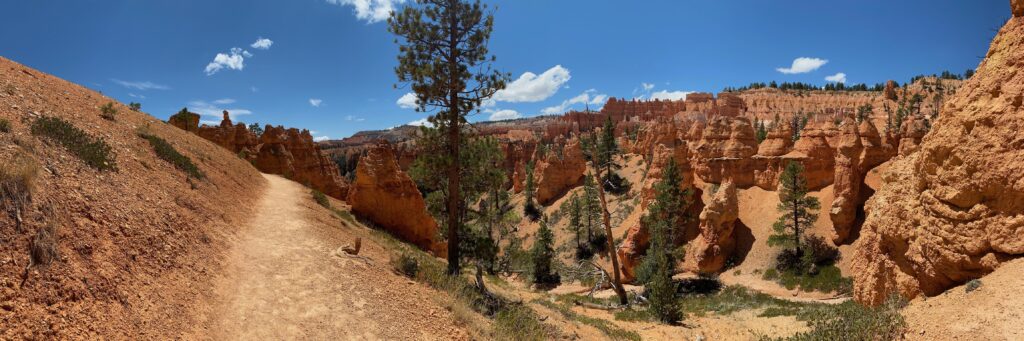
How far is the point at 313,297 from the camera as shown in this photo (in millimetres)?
7770

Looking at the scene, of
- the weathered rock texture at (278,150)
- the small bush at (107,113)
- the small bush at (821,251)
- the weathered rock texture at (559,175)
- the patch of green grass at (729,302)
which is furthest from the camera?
the weathered rock texture at (559,175)

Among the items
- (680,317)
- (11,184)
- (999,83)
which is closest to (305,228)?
(11,184)

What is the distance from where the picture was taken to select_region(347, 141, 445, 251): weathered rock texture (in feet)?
57.3

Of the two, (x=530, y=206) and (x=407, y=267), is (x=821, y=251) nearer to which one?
(x=407, y=267)

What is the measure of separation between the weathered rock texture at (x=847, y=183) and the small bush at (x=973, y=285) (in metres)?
24.4

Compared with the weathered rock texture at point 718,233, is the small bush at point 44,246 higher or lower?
higher

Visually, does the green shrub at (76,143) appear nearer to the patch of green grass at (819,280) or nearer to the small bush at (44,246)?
the small bush at (44,246)

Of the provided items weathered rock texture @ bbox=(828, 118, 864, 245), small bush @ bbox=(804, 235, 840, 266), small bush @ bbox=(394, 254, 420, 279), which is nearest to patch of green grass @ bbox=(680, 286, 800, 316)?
small bush @ bbox=(804, 235, 840, 266)

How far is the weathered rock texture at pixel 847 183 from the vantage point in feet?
85.5

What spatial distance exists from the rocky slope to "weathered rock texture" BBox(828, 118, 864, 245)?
31.0 meters

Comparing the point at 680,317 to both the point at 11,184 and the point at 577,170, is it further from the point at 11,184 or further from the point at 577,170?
the point at 577,170

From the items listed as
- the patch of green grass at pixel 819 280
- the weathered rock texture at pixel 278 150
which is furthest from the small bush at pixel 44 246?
the patch of green grass at pixel 819 280

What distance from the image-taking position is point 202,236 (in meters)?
8.77

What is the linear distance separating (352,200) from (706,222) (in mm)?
23338
